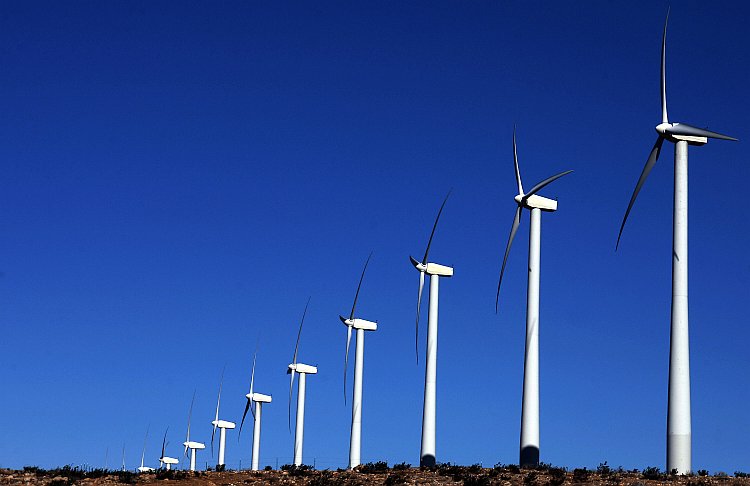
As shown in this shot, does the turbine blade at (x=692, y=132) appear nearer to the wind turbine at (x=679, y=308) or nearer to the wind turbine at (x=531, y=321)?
the wind turbine at (x=679, y=308)

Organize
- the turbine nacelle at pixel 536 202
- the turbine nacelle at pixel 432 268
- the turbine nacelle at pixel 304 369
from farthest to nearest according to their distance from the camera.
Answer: the turbine nacelle at pixel 304 369 → the turbine nacelle at pixel 432 268 → the turbine nacelle at pixel 536 202

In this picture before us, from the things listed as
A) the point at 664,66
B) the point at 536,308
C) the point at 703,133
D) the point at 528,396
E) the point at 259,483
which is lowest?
the point at 259,483

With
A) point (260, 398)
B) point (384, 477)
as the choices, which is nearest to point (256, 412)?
point (260, 398)

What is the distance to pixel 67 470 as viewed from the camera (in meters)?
66.8

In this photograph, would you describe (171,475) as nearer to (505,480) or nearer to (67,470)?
(67,470)

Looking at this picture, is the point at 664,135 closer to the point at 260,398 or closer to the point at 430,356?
the point at 430,356

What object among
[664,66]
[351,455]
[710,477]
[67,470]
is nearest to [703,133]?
[664,66]

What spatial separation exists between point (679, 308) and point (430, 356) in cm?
3129

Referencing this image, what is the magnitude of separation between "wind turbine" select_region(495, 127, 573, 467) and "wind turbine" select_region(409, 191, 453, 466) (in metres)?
13.6

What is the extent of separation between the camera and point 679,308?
5731 cm

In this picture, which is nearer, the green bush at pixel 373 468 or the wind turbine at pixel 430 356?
the green bush at pixel 373 468

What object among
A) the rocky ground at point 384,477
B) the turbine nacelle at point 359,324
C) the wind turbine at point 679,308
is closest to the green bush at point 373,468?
the rocky ground at point 384,477

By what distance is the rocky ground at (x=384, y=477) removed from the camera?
5634cm

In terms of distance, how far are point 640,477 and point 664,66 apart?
22686 millimetres
